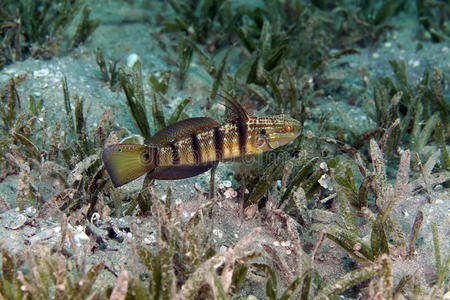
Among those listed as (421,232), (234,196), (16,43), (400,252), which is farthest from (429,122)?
(16,43)

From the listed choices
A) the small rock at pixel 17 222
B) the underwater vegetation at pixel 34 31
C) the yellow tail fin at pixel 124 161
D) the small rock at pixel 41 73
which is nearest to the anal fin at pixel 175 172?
the yellow tail fin at pixel 124 161

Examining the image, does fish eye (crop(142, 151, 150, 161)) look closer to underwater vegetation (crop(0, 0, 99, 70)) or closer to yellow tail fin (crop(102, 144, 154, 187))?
yellow tail fin (crop(102, 144, 154, 187))

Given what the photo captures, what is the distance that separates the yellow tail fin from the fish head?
116 centimetres

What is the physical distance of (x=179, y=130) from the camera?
335 cm

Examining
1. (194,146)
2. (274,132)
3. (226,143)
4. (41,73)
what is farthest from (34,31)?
(274,132)

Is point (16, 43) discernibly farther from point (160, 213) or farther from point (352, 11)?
point (352, 11)

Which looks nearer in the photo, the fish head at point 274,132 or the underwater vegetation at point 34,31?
the fish head at point 274,132

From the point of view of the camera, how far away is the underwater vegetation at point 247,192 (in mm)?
2557

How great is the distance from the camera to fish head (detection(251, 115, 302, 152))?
3.53 m

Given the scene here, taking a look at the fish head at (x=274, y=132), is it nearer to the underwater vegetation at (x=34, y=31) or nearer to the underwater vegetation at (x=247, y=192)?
the underwater vegetation at (x=247, y=192)

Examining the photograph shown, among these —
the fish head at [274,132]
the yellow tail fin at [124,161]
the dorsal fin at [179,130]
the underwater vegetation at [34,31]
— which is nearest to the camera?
the yellow tail fin at [124,161]

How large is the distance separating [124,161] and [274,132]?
1.53 meters

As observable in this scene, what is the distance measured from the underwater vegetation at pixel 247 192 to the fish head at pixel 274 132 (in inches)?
10.4

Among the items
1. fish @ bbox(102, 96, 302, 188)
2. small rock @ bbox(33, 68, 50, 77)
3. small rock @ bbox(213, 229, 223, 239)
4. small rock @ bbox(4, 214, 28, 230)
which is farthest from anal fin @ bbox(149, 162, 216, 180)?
small rock @ bbox(33, 68, 50, 77)
